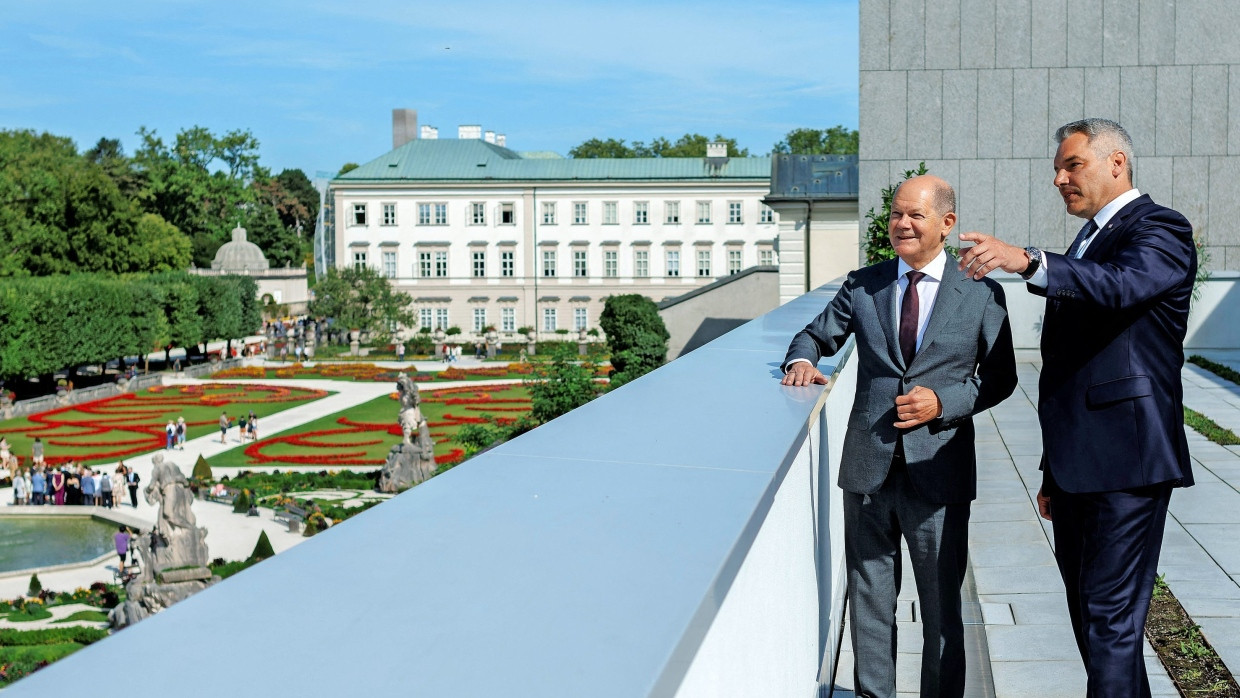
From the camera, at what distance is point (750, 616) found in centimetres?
230

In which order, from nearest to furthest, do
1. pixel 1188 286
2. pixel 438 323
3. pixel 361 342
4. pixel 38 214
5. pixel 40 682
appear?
pixel 40 682
pixel 1188 286
pixel 38 214
pixel 361 342
pixel 438 323

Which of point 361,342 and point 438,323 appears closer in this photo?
point 361,342

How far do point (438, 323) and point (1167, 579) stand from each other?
2783 inches

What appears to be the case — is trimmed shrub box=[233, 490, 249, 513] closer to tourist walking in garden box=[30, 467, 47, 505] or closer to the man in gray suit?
tourist walking in garden box=[30, 467, 47, 505]

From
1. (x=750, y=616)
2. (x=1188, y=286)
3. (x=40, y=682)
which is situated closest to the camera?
(x=40, y=682)

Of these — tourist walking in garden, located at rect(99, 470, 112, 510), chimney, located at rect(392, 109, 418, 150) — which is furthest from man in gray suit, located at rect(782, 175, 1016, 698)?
chimney, located at rect(392, 109, 418, 150)

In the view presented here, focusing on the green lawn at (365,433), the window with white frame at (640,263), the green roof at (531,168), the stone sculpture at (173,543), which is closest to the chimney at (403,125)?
the green roof at (531,168)

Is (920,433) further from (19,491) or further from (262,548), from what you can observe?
(19,491)

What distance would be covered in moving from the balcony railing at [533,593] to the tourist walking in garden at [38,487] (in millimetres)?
27179

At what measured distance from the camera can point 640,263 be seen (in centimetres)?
7575

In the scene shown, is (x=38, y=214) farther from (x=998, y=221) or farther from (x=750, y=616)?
(x=750, y=616)

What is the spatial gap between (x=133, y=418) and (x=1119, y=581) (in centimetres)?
4137

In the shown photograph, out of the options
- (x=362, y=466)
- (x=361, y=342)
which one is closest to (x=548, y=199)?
(x=361, y=342)

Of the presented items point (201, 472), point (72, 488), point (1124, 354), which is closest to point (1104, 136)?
point (1124, 354)
